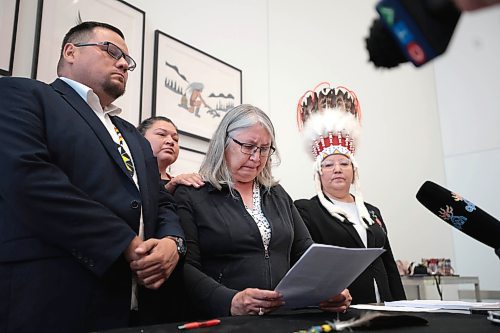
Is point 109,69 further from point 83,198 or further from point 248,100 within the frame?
point 248,100

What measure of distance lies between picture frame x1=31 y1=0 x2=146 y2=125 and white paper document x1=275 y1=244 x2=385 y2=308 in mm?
1411

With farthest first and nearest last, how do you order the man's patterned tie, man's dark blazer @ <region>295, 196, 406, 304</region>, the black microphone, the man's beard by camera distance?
1. man's dark blazer @ <region>295, 196, 406, 304</region>
2. the man's beard
3. the man's patterned tie
4. the black microphone

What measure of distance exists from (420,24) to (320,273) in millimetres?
811

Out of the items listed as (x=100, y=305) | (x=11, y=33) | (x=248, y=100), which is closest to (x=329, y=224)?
(x=248, y=100)

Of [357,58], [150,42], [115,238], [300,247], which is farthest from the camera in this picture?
[357,58]

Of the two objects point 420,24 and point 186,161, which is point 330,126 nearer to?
point 186,161

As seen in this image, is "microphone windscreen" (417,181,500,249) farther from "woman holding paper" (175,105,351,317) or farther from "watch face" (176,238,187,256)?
"watch face" (176,238,187,256)

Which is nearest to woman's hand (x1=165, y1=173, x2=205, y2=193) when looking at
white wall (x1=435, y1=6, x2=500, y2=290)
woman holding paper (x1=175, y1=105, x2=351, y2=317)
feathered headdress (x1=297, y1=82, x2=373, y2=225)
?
woman holding paper (x1=175, y1=105, x2=351, y2=317)

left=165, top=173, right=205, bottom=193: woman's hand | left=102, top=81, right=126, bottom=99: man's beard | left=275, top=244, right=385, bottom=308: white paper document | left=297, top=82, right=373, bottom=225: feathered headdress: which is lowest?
left=275, top=244, right=385, bottom=308: white paper document

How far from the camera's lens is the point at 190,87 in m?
2.62

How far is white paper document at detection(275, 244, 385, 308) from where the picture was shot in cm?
101

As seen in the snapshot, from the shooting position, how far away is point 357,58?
4066 mm

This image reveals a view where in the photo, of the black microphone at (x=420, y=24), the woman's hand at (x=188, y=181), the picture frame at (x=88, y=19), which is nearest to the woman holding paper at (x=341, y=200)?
the woman's hand at (x=188, y=181)

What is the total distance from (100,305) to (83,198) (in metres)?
0.26
